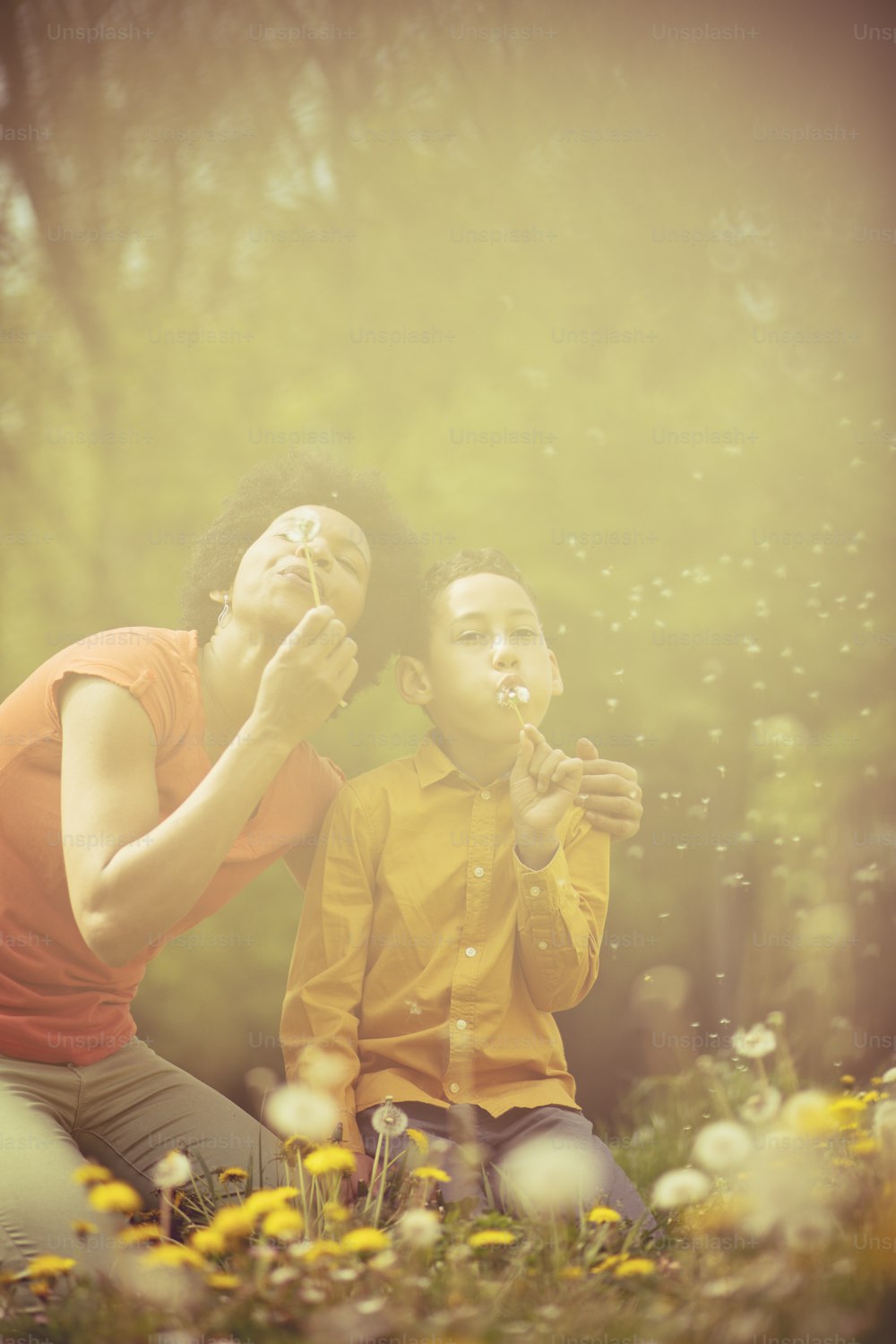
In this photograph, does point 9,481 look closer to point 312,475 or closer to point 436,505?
point 312,475

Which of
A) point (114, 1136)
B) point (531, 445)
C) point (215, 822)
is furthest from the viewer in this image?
point (531, 445)

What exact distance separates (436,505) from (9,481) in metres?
0.98

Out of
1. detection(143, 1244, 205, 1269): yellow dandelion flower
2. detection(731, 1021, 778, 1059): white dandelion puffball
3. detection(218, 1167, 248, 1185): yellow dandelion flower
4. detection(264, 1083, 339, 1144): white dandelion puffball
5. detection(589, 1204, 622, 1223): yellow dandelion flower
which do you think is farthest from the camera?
detection(731, 1021, 778, 1059): white dandelion puffball

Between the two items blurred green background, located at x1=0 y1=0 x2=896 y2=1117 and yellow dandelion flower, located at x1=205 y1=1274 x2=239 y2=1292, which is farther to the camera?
blurred green background, located at x1=0 y1=0 x2=896 y2=1117

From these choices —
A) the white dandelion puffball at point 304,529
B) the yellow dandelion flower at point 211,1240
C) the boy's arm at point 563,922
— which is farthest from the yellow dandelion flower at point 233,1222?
the white dandelion puffball at point 304,529

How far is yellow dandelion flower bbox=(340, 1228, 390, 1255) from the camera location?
5.39 feet

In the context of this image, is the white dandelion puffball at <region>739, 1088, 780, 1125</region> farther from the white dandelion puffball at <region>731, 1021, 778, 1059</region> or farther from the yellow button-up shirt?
the yellow button-up shirt

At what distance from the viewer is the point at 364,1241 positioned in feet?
5.38

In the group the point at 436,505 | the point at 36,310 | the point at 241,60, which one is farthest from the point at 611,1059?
the point at 241,60

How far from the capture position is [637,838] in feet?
8.13

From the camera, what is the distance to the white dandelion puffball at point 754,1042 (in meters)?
2.37

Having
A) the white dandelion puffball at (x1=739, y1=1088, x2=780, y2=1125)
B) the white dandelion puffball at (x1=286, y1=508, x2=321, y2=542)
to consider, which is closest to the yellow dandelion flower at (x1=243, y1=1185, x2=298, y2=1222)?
the white dandelion puffball at (x1=739, y1=1088, x2=780, y2=1125)

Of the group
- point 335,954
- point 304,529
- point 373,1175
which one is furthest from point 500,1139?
point 304,529

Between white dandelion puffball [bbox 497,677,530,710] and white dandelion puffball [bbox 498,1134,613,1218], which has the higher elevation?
white dandelion puffball [bbox 497,677,530,710]
